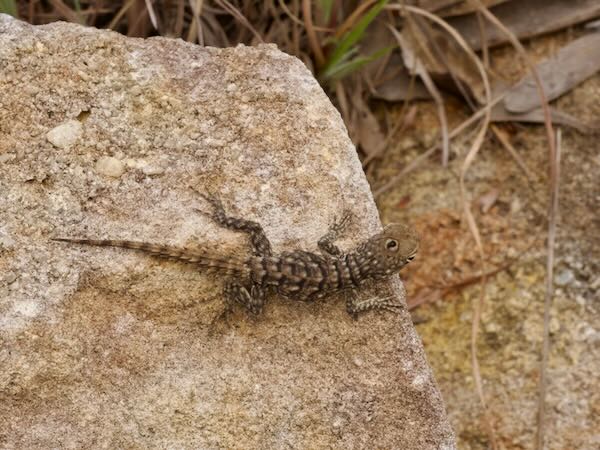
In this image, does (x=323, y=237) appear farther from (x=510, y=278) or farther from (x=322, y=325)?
(x=510, y=278)

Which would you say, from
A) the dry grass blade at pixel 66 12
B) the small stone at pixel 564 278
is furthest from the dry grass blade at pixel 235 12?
the small stone at pixel 564 278

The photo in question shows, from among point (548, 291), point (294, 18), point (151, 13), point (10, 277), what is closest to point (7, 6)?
point (151, 13)

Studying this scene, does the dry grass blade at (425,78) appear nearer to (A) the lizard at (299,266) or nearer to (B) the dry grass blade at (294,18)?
(B) the dry grass blade at (294,18)

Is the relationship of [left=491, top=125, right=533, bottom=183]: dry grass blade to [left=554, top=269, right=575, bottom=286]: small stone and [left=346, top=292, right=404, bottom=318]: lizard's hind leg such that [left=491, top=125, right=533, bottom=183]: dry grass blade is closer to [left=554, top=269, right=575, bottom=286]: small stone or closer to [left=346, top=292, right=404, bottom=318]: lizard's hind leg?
[left=554, top=269, right=575, bottom=286]: small stone

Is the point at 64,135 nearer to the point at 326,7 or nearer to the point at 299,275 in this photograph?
the point at 299,275

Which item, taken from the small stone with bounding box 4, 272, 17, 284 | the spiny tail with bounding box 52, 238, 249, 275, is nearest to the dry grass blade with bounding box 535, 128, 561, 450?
the spiny tail with bounding box 52, 238, 249, 275

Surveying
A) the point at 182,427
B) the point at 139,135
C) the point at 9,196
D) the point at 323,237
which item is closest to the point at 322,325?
the point at 323,237
